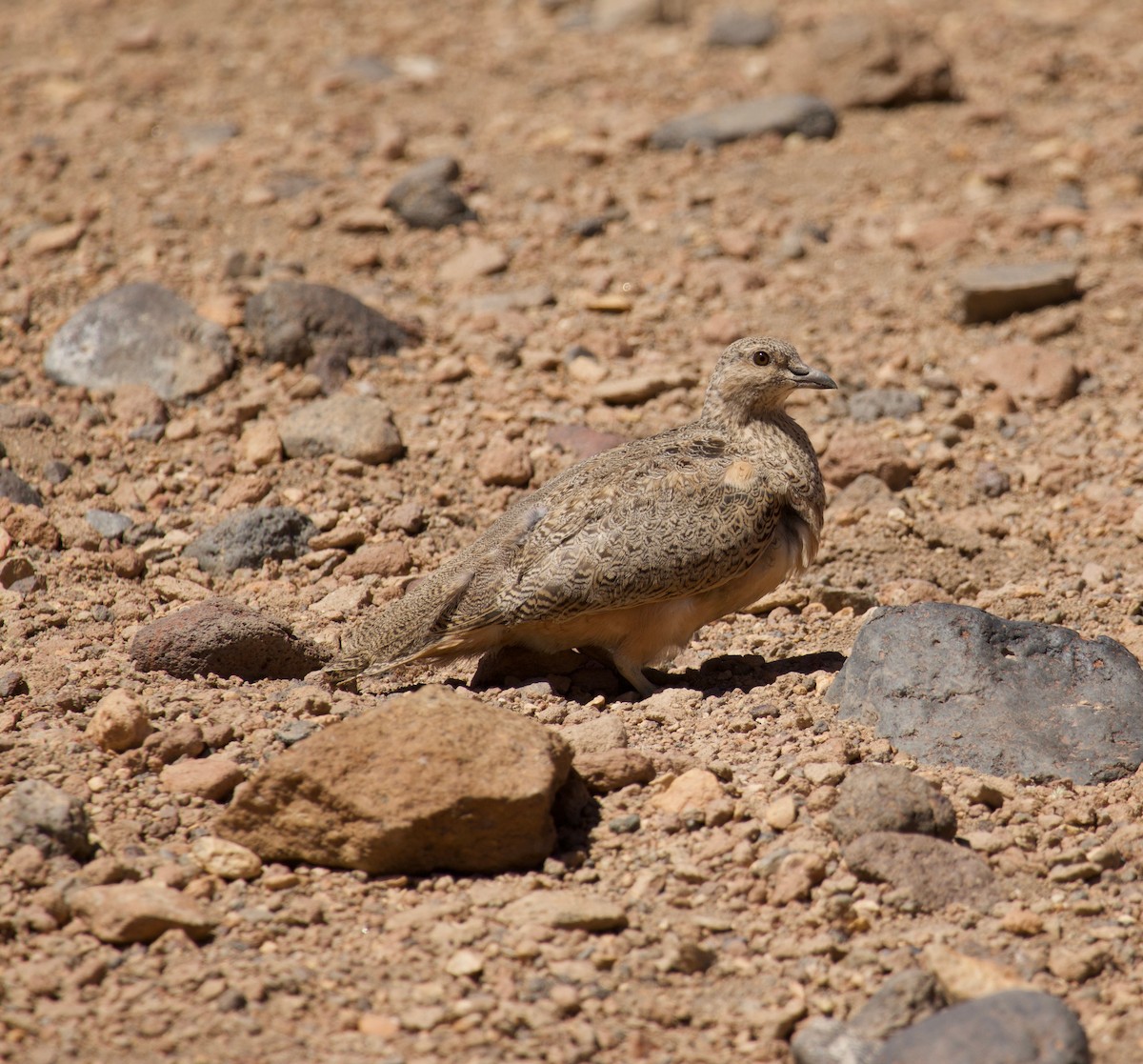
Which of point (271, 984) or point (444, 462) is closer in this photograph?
point (271, 984)

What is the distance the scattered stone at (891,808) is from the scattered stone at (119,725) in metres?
2.97

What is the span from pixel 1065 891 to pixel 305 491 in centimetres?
533

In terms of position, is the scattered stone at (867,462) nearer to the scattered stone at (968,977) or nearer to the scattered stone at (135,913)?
the scattered stone at (968,977)

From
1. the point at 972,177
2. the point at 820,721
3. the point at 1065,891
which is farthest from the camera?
the point at 972,177

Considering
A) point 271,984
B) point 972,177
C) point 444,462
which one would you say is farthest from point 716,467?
point 972,177

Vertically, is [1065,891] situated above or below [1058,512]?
above

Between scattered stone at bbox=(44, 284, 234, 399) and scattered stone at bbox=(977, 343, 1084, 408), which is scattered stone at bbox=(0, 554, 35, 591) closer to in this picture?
scattered stone at bbox=(44, 284, 234, 399)

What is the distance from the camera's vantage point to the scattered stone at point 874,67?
13.3 m

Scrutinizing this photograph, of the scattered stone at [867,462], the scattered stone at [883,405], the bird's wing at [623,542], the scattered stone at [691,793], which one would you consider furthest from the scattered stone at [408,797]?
the scattered stone at [883,405]

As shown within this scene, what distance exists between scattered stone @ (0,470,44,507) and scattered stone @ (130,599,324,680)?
6.90ft

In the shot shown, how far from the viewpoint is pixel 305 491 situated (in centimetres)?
901

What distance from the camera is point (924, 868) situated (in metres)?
5.43

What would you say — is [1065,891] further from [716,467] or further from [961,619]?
[716,467]

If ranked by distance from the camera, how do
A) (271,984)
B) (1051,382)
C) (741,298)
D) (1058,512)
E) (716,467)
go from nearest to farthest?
(271,984) → (716,467) → (1058,512) → (1051,382) → (741,298)
